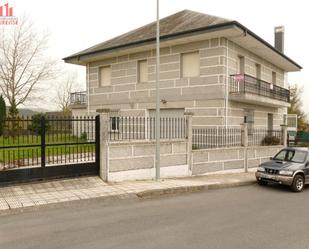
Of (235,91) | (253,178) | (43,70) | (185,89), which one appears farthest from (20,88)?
(253,178)

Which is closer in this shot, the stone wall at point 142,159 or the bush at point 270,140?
the stone wall at point 142,159

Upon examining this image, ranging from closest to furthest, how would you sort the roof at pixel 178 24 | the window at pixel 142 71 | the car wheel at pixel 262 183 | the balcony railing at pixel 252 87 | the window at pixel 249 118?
the car wheel at pixel 262 183, the roof at pixel 178 24, the balcony railing at pixel 252 87, the window at pixel 249 118, the window at pixel 142 71

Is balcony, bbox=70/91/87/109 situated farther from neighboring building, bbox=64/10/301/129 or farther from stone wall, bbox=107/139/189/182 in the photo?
stone wall, bbox=107/139/189/182

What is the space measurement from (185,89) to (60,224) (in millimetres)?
10973

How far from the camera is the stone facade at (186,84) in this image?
14.2 meters

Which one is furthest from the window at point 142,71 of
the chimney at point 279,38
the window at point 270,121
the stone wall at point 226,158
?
the chimney at point 279,38

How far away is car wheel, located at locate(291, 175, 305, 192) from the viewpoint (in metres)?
9.52

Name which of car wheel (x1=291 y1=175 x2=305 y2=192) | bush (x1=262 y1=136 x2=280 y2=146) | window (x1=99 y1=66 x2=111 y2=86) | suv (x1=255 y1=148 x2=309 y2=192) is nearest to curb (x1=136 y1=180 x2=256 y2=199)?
suv (x1=255 y1=148 x2=309 y2=192)

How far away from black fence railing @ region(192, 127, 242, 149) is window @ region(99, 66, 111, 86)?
8.39 meters

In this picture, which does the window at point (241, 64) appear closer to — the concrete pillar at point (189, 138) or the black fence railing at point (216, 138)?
the black fence railing at point (216, 138)

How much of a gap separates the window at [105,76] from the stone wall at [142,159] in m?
10.2

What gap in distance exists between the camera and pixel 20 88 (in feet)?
83.7

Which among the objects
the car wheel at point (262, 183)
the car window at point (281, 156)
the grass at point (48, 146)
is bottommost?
the car wheel at point (262, 183)

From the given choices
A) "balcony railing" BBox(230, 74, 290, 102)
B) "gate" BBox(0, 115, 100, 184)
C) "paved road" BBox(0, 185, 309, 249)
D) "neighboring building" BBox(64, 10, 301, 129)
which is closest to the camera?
"paved road" BBox(0, 185, 309, 249)
